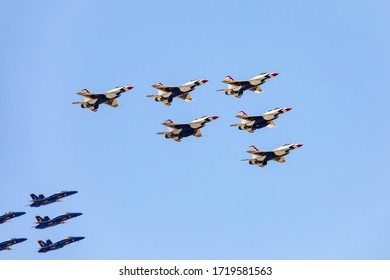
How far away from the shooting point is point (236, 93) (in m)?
193

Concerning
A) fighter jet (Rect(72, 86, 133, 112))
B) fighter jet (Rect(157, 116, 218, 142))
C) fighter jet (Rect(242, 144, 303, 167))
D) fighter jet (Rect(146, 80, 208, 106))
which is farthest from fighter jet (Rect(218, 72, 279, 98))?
fighter jet (Rect(72, 86, 133, 112))

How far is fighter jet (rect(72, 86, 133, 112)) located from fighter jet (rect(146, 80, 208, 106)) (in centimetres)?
560

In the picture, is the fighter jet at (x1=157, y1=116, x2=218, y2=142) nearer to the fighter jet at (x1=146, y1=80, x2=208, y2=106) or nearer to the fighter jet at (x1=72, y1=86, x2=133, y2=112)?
the fighter jet at (x1=146, y1=80, x2=208, y2=106)

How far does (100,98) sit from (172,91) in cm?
1370

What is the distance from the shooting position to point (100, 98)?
191 m

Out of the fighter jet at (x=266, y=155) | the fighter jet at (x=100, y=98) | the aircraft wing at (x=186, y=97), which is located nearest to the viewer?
the fighter jet at (x=266, y=155)

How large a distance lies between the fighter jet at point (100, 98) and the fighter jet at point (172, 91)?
220 inches

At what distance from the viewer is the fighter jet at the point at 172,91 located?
7475 inches

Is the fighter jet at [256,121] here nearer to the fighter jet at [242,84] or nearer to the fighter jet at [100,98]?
the fighter jet at [242,84]

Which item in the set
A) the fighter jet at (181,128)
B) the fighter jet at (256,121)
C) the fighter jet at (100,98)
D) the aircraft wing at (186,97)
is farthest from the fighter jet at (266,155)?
the fighter jet at (100,98)

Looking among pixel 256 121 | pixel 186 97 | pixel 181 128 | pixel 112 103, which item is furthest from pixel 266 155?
pixel 112 103

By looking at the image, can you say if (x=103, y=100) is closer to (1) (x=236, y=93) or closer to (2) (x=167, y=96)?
(2) (x=167, y=96)

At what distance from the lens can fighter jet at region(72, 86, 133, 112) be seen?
190 m
